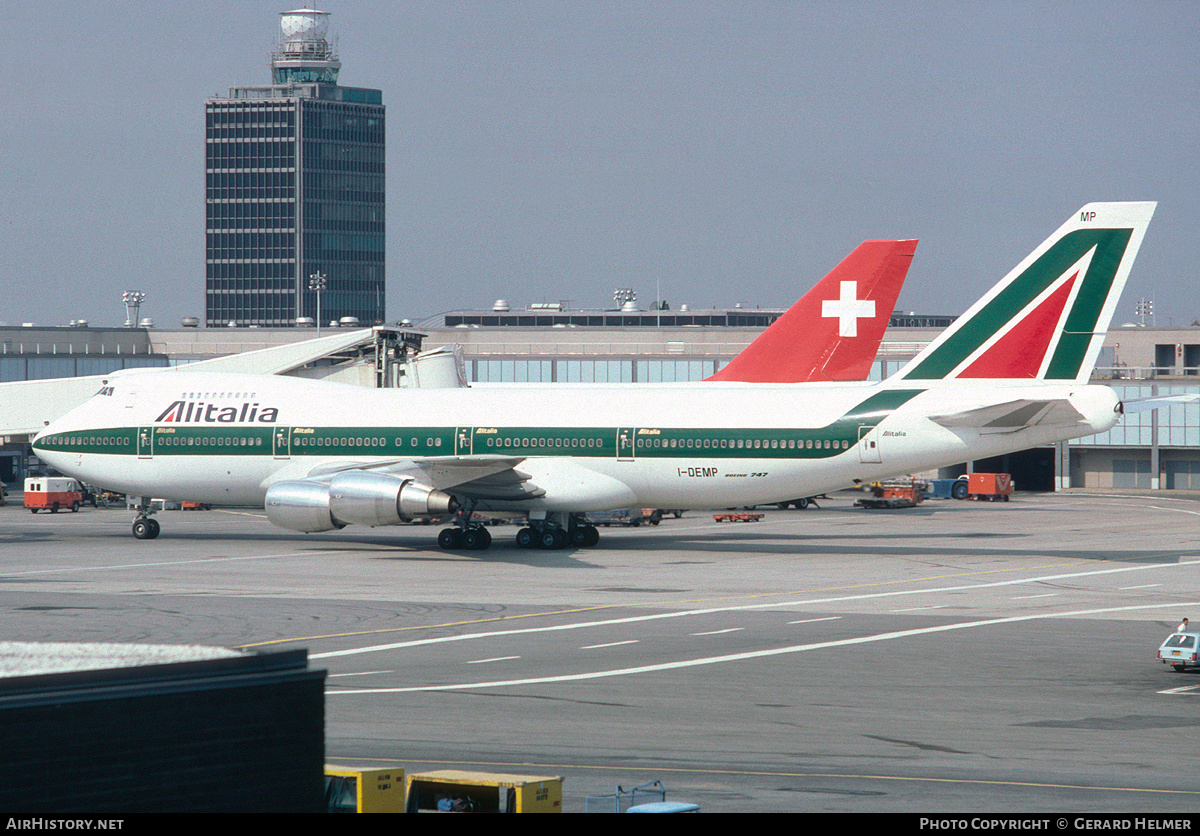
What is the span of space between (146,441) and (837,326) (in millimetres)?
26642

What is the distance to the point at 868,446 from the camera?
4334 cm

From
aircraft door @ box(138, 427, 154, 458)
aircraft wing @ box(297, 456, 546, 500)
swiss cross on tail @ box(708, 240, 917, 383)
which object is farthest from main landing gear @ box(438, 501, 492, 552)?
swiss cross on tail @ box(708, 240, 917, 383)

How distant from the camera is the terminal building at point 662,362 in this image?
9406 centimetres

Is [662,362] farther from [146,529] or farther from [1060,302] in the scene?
[1060,302]

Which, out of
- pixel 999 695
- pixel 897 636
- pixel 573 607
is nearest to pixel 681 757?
pixel 999 695

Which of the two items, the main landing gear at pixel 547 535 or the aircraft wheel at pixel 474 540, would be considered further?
the main landing gear at pixel 547 535

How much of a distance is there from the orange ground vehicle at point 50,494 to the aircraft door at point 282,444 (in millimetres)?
26130

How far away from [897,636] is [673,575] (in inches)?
488

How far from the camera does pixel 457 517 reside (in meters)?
47.2

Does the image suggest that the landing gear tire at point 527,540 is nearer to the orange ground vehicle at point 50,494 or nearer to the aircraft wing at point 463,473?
the aircraft wing at point 463,473

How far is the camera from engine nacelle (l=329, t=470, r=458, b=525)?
42.7 meters

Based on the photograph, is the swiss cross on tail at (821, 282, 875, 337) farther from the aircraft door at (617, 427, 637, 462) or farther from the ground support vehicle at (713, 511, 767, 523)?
the ground support vehicle at (713, 511, 767, 523)

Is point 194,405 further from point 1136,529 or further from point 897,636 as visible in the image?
point 1136,529

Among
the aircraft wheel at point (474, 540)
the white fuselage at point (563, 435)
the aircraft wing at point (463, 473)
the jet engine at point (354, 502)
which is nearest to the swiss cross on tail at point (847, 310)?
the white fuselage at point (563, 435)
